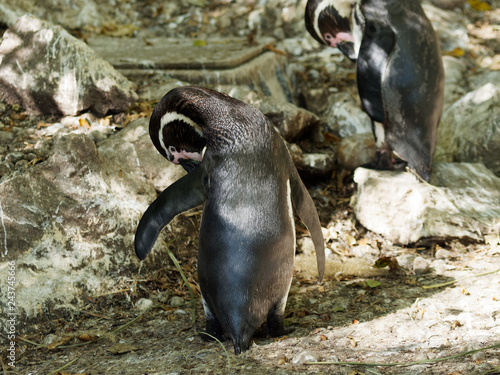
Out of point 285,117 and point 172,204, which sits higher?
point 172,204

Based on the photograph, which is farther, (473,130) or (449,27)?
(449,27)

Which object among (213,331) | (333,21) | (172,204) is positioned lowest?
(213,331)

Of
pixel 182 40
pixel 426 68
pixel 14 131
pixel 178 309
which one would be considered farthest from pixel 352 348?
pixel 182 40

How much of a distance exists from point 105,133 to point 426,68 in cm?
236

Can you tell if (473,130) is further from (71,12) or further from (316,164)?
(71,12)

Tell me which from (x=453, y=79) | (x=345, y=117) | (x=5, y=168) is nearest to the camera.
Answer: (x=5, y=168)

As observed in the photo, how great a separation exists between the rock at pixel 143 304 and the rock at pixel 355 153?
2.37 metres

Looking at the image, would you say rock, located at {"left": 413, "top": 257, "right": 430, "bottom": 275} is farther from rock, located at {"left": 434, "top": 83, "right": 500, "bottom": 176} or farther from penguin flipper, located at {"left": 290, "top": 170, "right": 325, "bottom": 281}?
rock, located at {"left": 434, "top": 83, "right": 500, "bottom": 176}

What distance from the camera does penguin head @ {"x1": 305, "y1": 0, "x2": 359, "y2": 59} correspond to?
436 cm

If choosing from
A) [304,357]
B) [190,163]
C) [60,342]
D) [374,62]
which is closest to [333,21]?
[374,62]

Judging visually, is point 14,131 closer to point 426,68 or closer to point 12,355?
point 12,355

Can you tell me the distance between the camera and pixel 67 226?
11.0 feet

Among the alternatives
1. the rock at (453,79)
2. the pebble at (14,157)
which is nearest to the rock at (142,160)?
the pebble at (14,157)

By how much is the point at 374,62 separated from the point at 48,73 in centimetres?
241
